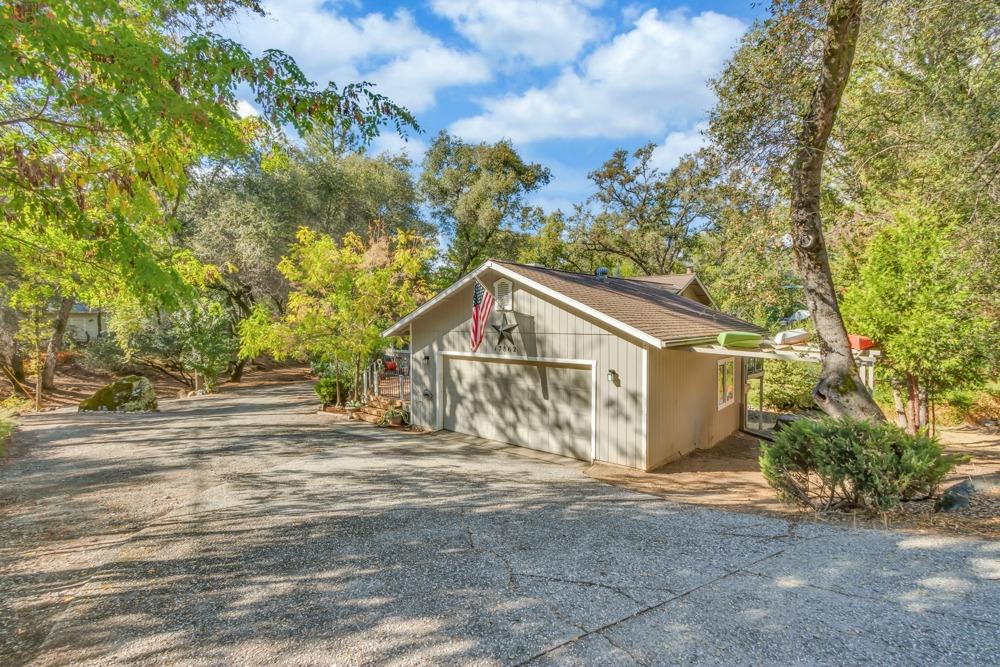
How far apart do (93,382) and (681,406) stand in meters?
24.8

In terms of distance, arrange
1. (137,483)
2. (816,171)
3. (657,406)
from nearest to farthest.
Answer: (137,483), (816,171), (657,406)

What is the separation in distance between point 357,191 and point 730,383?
58.3 feet

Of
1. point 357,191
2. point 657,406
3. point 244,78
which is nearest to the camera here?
point 244,78

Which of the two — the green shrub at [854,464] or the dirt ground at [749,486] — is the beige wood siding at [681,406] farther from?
the green shrub at [854,464]

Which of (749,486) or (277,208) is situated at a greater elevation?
(277,208)

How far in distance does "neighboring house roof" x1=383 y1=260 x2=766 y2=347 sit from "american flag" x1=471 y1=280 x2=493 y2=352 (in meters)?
0.39

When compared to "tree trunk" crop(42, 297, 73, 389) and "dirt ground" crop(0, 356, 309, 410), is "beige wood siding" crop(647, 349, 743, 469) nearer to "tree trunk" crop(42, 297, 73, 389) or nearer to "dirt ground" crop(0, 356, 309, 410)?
"dirt ground" crop(0, 356, 309, 410)

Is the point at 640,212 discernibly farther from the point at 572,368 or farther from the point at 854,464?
the point at 854,464

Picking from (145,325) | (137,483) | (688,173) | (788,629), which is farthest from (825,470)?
(145,325)

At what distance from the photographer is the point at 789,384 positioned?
17.6 meters

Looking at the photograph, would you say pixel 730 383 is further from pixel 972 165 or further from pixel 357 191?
pixel 357 191

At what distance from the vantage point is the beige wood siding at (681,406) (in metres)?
9.02

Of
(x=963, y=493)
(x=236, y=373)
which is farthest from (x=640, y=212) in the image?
(x=236, y=373)

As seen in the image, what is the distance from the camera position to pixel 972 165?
25.2ft
